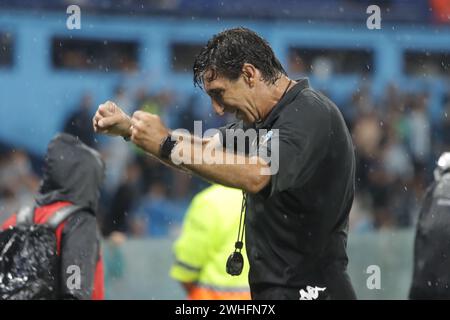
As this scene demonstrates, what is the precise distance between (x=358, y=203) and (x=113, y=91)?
331cm

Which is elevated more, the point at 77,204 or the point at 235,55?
the point at 235,55

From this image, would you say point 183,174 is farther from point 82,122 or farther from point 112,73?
point 112,73

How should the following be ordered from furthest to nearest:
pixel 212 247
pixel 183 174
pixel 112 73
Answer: pixel 112 73, pixel 183 174, pixel 212 247

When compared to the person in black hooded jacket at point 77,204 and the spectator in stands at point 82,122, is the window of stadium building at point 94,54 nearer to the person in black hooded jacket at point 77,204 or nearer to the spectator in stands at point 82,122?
the spectator in stands at point 82,122

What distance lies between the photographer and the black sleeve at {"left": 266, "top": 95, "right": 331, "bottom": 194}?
4516 millimetres

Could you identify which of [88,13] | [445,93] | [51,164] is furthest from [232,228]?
[445,93]

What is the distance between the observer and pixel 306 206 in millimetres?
4691

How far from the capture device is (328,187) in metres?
4.72

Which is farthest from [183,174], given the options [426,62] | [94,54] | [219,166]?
[219,166]

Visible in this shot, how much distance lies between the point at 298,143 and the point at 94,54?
9440 millimetres

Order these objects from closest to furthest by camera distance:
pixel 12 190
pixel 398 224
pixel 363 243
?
pixel 363 243 < pixel 12 190 < pixel 398 224

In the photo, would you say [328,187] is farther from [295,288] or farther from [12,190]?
[12,190]

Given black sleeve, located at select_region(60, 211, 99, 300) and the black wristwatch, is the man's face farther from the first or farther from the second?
black sleeve, located at select_region(60, 211, 99, 300)

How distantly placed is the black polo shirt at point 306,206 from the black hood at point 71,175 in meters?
1.37
